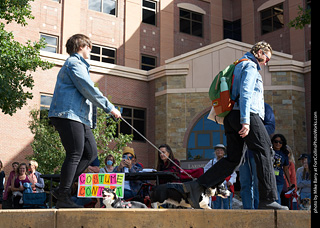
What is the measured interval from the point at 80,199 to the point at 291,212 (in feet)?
20.6

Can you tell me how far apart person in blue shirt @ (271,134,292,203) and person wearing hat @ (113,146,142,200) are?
2.79 metres

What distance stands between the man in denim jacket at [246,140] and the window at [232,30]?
29247 mm

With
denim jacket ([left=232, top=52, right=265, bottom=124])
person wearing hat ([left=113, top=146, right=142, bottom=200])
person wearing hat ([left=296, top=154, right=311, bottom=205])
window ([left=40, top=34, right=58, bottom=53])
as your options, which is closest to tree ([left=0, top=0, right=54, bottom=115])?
person wearing hat ([left=113, top=146, right=142, bottom=200])

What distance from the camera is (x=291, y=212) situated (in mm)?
3365

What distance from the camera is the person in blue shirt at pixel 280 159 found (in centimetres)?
755

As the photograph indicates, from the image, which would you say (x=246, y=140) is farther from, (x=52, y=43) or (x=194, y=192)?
(x=52, y=43)

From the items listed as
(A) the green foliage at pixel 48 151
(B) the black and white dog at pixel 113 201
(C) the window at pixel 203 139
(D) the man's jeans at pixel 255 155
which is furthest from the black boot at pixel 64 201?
(C) the window at pixel 203 139

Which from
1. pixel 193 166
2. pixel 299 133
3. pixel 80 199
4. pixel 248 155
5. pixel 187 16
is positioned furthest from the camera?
pixel 187 16

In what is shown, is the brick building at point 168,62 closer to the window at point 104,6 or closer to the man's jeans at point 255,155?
the window at point 104,6

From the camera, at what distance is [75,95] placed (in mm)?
4828

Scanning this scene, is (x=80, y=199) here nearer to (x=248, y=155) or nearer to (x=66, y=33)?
(x=248, y=155)

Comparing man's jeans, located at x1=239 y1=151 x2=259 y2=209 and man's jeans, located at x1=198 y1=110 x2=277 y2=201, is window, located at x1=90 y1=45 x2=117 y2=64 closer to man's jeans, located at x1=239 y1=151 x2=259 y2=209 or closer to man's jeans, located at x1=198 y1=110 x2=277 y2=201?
man's jeans, located at x1=239 y1=151 x2=259 y2=209

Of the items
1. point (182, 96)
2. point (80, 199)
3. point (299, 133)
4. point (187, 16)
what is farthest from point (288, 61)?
point (80, 199)

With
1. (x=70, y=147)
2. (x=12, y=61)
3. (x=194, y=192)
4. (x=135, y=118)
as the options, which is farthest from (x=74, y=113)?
(x=135, y=118)
